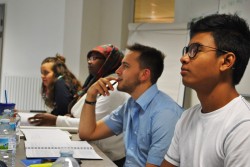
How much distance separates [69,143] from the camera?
67.3 inches

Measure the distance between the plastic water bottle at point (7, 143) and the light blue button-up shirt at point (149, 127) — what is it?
595 millimetres

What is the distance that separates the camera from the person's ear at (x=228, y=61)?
121 centimetres

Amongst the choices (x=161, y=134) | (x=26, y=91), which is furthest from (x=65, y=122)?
(x=26, y=91)

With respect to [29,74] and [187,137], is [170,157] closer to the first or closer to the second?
[187,137]

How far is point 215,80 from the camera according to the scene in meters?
1.23

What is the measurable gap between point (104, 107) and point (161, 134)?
647 mm

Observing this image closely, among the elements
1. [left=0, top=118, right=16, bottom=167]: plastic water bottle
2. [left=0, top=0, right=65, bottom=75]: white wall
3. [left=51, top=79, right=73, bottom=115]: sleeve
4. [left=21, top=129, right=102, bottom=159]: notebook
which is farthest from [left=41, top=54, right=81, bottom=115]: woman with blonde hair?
[left=0, top=0, right=65, bottom=75]: white wall

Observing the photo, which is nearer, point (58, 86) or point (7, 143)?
point (7, 143)

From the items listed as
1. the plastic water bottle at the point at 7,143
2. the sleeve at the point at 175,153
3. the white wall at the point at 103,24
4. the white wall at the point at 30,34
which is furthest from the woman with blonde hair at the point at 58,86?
the white wall at the point at 30,34

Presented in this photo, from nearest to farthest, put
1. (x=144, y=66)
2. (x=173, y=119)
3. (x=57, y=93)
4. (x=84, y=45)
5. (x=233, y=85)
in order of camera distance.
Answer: (x=233, y=85)
(x=173, y=119)
(x=144, y=66)
(x=57, y=93)
(x=84, y=45)

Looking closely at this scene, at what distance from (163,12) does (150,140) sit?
7.88ft

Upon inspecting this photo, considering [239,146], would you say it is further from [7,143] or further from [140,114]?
[7,143]

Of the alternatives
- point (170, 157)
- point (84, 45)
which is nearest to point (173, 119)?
point (170, 157)

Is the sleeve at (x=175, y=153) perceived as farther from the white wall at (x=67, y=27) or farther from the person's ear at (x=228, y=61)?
the white wall at (x=67, y=27)
